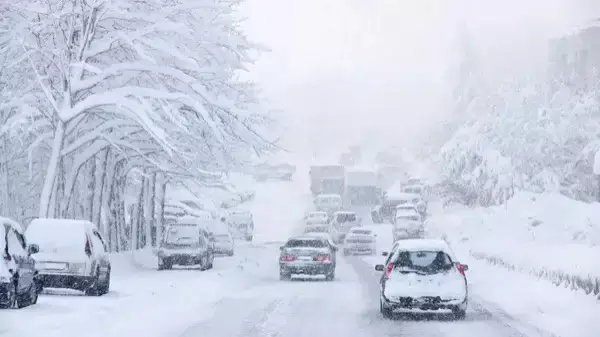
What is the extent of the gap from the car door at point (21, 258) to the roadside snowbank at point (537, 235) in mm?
11516

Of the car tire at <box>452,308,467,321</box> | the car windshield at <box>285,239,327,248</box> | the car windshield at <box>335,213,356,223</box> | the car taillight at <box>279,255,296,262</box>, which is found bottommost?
the car tire at <box>452,308,467,321</box>

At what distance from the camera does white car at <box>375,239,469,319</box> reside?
20016 millimetres

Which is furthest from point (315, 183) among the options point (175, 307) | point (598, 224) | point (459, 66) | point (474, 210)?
point (175, 307)

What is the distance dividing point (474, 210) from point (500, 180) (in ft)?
11.5

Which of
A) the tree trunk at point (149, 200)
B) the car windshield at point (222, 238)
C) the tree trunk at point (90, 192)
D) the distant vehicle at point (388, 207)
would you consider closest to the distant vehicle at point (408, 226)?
the car windshield at point (222, 238)

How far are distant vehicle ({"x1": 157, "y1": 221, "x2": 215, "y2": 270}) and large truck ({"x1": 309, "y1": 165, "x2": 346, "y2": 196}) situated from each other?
5831cm

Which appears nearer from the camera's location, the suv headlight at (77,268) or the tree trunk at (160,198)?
the suv headlight at (77,268)

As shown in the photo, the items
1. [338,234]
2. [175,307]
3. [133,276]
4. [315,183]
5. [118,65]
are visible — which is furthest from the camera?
[315,183]

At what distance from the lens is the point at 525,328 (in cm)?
1773

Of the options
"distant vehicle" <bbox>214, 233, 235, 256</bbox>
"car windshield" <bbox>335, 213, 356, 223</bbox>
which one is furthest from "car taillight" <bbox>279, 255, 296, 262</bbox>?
"car windshield" <bbox>335, 213, 356, 223</bbox>

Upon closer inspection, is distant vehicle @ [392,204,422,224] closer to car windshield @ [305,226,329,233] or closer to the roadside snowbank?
the roadside snowbank

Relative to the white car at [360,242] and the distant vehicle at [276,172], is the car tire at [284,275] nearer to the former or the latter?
the white car at [360,242]

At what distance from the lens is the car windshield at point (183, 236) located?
38.2 meters

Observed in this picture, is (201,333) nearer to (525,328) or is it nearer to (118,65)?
(525,328)
